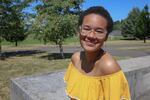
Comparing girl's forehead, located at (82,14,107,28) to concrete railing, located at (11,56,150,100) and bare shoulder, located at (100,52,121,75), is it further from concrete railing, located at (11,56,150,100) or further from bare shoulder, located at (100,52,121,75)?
concrete railing, located at (11,56,150,100)

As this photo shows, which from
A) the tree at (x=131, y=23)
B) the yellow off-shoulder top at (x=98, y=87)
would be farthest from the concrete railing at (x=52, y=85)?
the tree at (x=131, y=23)

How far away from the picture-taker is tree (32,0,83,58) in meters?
20.4

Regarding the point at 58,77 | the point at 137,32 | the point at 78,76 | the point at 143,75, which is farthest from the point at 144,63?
the point at 137,32

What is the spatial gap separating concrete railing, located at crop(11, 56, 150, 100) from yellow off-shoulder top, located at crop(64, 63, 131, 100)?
2.67ft

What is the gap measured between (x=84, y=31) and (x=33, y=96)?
3.63 feet

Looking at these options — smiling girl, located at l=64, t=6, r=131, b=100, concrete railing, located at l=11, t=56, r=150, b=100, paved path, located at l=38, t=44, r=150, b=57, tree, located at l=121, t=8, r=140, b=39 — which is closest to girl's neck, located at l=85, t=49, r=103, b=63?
smiling girl, located at l=64, t=6, r=131, b=100

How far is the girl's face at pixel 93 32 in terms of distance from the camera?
1.81 metres

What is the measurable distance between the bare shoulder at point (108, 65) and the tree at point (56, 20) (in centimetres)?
1833

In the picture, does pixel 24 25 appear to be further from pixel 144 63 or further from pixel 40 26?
pixel 144 63

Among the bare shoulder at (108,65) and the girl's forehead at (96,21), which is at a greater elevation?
the girl's forehead at (96,21)

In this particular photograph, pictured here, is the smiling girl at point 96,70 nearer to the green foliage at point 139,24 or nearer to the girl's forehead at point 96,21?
the girl's forehead at point 96,21

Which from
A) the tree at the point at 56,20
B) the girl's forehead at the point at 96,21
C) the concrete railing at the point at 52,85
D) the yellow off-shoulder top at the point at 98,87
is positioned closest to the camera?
the yellow off-shoulder top at the point at 98,87

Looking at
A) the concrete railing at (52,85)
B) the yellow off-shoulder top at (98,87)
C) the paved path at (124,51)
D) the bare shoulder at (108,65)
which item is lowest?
the paved path at (124,51)

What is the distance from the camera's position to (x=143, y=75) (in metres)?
4.43
